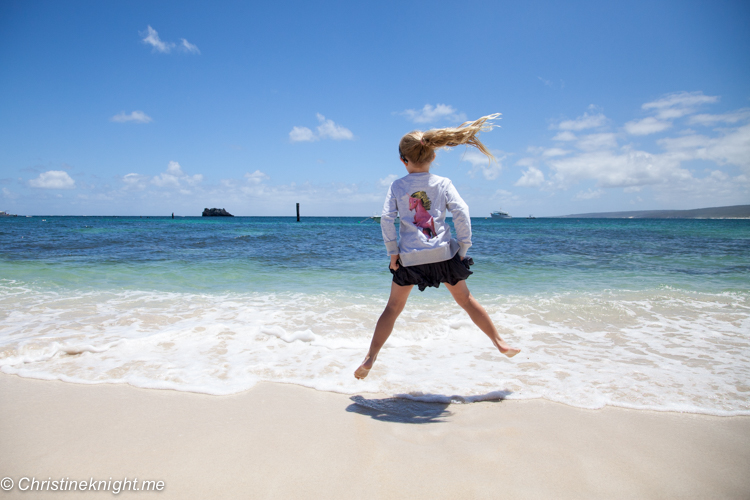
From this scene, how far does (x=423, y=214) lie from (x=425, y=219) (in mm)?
39

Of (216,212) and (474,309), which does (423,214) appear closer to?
(474,309)

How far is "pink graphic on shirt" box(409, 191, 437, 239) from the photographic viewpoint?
2529 mm

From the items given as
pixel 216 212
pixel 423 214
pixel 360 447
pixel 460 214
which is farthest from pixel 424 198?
pixel 216 212

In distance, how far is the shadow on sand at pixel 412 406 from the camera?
7.89ft

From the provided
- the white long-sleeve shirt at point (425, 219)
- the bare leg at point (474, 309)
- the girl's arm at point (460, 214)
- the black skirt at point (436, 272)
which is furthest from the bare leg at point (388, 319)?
the girl's arm at point (460, 214)

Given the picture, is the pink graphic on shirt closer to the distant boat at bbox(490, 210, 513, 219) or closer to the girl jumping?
the girl jumping

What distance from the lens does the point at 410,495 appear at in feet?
5.39

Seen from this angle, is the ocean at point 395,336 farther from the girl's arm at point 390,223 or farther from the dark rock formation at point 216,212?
the dark rock formation at point 216,212

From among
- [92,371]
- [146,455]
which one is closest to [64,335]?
[92,371]

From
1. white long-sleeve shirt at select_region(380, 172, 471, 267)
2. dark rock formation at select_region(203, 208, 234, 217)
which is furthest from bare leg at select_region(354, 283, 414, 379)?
dark rock formation at select_region(203, 208, 234, 217)

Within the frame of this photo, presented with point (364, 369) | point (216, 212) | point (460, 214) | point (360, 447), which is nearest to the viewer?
point (360, 447)

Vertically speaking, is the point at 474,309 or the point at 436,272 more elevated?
the point at 436,272

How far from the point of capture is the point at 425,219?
8.30 ft

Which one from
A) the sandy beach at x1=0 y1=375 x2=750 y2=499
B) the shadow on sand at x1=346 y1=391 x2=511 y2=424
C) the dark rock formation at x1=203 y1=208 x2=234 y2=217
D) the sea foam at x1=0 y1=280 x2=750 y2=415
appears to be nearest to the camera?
the sandy beach at x1=0 y1=375 x2=750 y2=499
